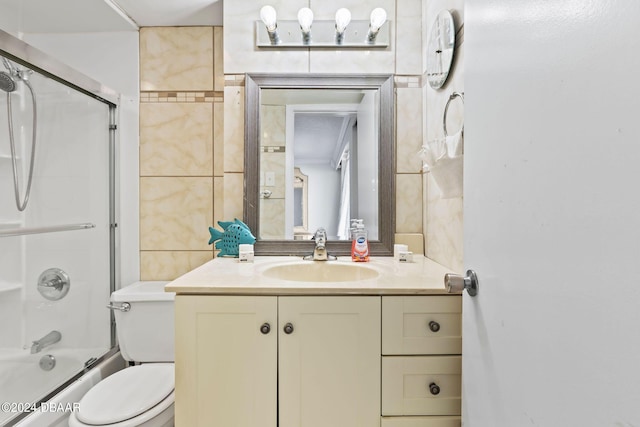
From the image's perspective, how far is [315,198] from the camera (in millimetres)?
1448

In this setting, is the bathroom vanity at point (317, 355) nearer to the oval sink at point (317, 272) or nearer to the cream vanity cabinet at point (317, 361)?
the cream vanity cabinet at point (317, 361)

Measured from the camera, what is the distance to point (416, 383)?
35.3 inches

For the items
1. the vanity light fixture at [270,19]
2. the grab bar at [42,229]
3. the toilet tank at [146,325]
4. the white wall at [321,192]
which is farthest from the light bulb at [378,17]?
the grab bar at [42,229]

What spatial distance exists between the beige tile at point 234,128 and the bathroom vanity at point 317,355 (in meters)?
0.72

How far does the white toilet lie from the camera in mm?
1010

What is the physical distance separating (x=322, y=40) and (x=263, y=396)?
147cm

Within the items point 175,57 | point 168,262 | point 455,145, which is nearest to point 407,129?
point 455,145

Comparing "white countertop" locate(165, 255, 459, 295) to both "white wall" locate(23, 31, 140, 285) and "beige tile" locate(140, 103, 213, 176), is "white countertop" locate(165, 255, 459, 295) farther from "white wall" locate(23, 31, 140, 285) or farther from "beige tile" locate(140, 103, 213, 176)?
"white wall" locate(23, 31, 140, 285)

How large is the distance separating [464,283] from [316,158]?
37.3 inches

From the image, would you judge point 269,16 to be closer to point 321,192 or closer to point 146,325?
point 321,192

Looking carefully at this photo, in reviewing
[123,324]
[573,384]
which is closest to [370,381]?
[573,384]

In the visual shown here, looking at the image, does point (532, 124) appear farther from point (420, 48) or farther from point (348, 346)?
point (420, 48)

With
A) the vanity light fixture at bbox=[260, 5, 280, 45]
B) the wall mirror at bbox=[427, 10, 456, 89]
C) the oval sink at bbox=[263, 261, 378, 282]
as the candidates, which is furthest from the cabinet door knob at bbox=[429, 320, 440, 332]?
the vanity light fixture at bbox=[260, 5, 280, 45]

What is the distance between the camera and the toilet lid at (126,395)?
3.29ft
